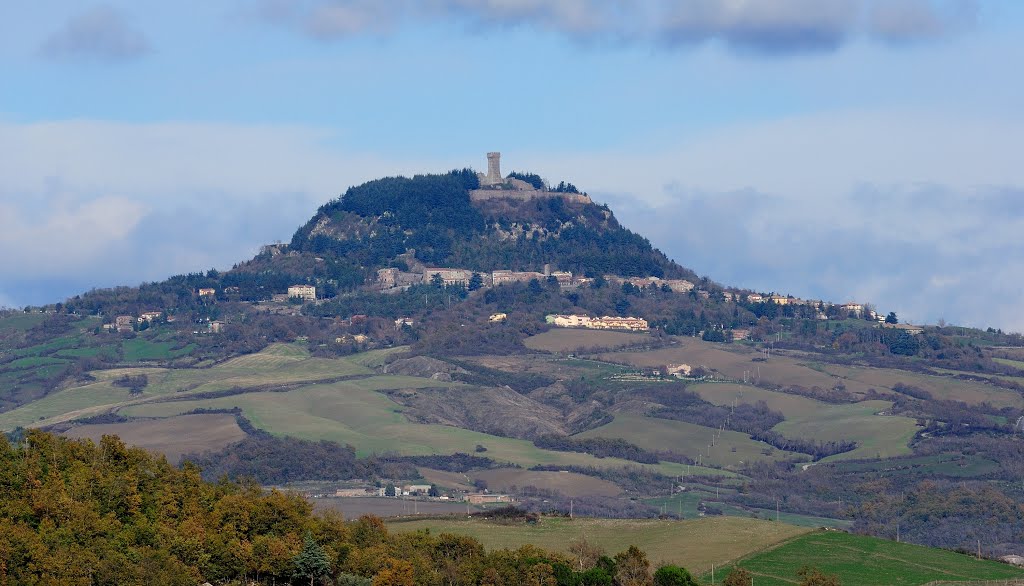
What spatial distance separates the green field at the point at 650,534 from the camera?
108 m

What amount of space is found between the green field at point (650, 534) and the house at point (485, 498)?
107 feet

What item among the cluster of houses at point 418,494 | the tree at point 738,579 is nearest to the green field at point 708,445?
the cluster of houses at point 418,494

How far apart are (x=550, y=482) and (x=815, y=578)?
264 feet

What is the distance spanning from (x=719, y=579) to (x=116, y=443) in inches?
1399

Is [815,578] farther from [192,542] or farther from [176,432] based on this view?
[176,432]

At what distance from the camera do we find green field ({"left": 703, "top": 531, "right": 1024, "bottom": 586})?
332ft

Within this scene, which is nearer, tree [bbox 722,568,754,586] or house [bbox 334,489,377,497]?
tree [bbox 722,568,754,586]

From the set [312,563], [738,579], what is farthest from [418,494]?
[312,563]

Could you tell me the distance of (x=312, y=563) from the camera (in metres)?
85.6

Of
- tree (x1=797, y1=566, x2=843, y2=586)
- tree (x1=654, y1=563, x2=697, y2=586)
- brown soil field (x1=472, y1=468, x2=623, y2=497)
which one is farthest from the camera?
brown soil field (x1=472, y1=468, x2=623, y2=497)

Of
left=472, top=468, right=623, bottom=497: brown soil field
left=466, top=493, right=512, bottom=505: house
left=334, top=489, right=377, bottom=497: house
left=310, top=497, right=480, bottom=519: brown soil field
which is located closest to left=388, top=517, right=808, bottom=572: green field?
left=310, top=497, right=480, bottom=519: brown soil field

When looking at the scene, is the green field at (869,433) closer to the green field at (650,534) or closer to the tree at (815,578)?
the green field at (650,534)

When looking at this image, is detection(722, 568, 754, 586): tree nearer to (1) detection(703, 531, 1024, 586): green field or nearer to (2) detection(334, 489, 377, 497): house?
(1) detection(703, 531, 1024, 586): green field

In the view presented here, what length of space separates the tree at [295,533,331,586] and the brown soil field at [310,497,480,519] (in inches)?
1999
